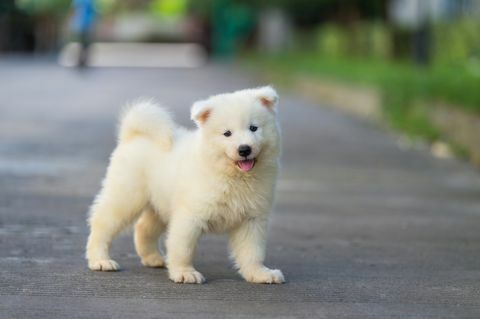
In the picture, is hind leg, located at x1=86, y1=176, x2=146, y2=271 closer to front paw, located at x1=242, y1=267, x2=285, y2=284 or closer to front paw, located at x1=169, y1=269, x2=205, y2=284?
front paw, located at x1=169, y1=269, x2=205, y2=284

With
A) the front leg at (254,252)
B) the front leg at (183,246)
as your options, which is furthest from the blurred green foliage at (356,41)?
the front leg at (183,246)

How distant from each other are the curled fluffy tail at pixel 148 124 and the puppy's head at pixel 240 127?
49cm

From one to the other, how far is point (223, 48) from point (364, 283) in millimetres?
57531

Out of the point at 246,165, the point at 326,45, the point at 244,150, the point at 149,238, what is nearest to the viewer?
the point at 244,150

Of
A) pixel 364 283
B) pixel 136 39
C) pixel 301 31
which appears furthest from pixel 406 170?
pixel 136 39

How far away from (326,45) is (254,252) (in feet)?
117

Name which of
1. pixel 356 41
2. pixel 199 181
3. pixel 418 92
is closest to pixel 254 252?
pixel 199 181

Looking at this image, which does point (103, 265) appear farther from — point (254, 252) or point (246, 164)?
point (246, 164)

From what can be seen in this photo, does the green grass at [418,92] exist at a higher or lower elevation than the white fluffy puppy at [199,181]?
lower

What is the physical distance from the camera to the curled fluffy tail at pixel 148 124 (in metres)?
7.11

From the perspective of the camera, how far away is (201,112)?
21.5 ft

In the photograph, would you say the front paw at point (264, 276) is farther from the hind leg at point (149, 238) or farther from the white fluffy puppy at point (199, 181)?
the hind leg at point (149, 238)

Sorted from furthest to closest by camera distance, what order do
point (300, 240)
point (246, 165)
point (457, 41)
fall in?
1. point (457, 41)
2. point (300, 240)
3. point (246, 165)

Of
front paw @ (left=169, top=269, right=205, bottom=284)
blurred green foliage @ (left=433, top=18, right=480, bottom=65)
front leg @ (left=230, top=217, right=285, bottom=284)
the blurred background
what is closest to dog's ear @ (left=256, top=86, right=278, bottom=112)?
front leg @ (left=230, top=217, right=285, bottom=284)
